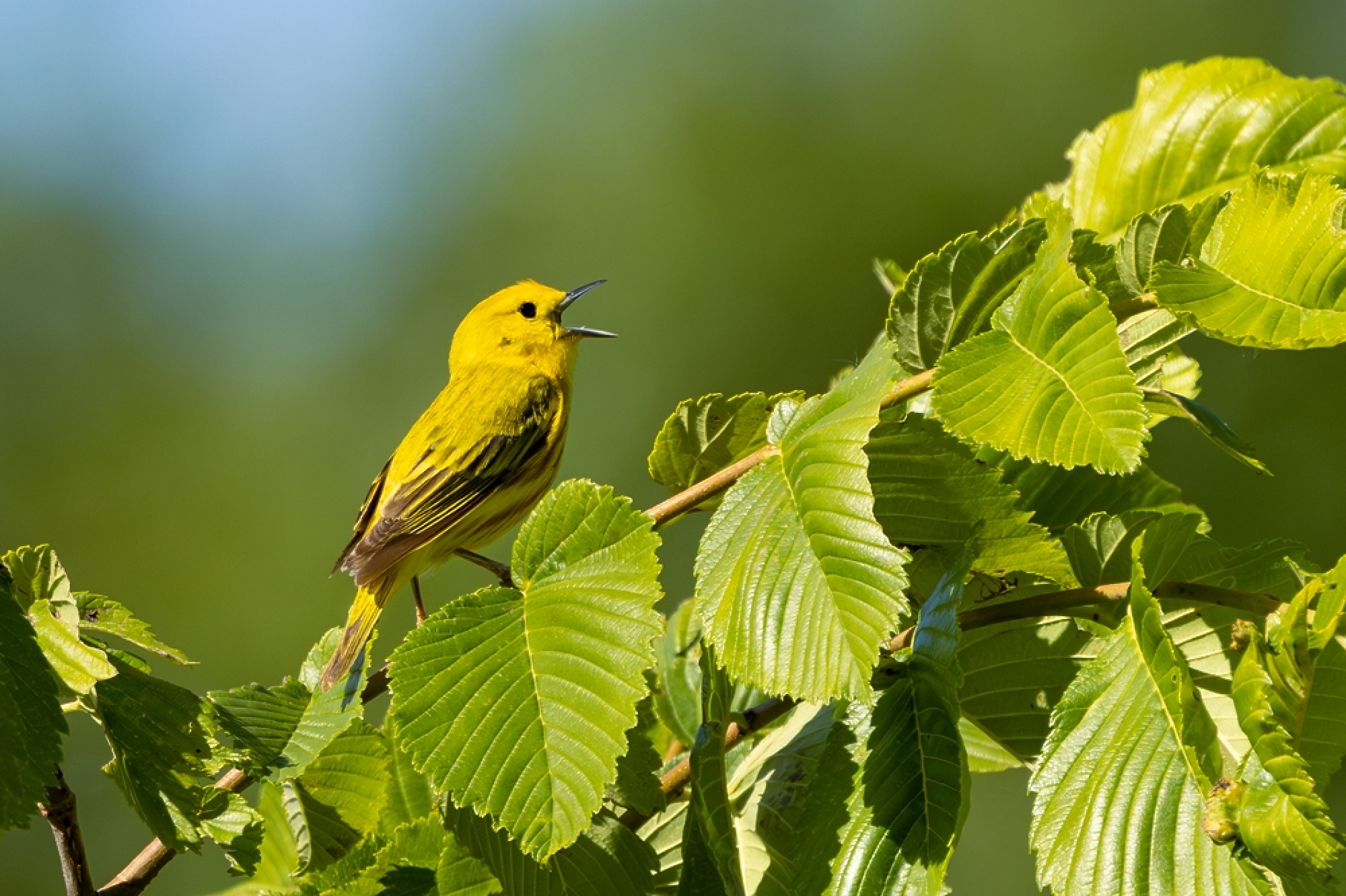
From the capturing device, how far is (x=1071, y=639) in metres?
1.37

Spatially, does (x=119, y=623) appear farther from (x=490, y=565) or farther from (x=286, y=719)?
(x=490, y=565)

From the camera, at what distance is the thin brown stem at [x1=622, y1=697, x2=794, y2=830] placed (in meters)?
1.42

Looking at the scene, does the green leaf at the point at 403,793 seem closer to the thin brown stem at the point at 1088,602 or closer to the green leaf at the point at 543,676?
the green leaf at the point at 543,676

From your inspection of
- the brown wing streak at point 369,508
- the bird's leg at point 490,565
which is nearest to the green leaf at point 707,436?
the bird's leg at point 490,565

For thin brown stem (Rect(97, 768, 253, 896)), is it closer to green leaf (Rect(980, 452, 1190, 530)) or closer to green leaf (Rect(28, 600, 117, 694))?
green leaf (Rect(28, 600, 117, 694))

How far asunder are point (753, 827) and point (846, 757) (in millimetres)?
302

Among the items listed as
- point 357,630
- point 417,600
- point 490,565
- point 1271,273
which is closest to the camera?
point 1271,273

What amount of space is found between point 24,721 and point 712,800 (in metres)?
0.71

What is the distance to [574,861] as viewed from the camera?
1.37m

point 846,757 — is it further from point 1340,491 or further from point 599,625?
point 1340,491

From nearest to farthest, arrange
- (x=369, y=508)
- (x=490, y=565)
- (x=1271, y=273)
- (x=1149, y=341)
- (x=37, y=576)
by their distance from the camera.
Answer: (x=1271, y=273) < (x=37, y=576) < (x=1149, y=341) < (x=490, y=565) < (x=369, y=508)

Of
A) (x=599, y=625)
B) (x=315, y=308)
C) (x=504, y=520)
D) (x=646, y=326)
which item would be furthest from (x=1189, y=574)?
(x=315, y=308)

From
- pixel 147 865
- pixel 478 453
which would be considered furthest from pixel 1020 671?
pixel 478 453

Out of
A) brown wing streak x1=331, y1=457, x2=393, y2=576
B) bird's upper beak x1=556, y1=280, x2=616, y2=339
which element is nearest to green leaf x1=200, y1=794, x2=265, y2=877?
brown wing streak x1=331, y1=457, x2=393, y2=576
